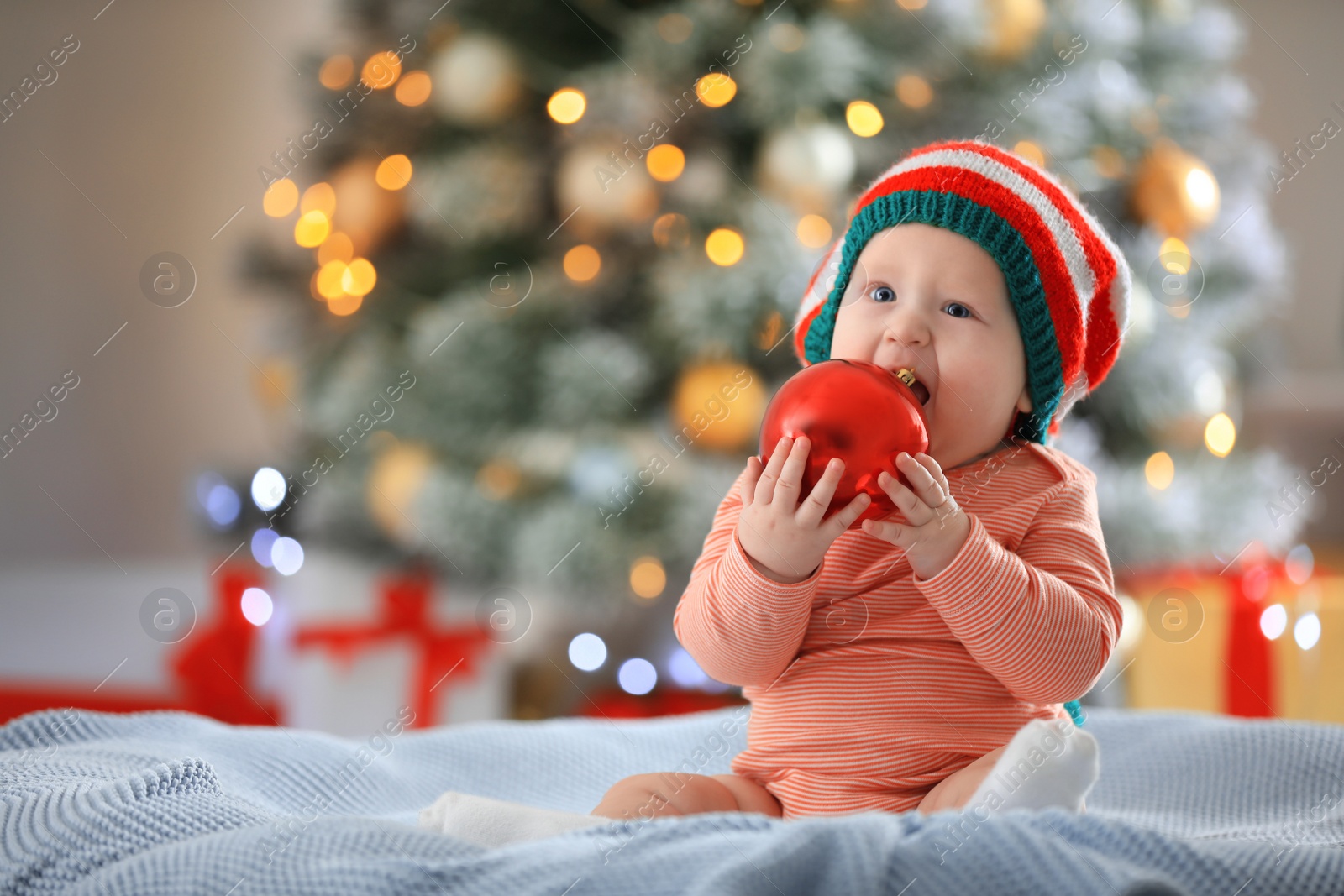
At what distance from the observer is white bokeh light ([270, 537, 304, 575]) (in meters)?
1.91

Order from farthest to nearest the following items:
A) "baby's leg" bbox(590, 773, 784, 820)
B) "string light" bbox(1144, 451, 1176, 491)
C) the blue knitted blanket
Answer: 1. "string light" bbox(1144, 451, 1176, 491)
2. "baby's leg" bbox(590, 773, 784, 820)
3. the blue knitted blanket

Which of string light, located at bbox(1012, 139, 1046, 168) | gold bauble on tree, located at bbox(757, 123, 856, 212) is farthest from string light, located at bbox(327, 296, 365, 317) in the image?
string light, located at bbox(1012, 139, 1046, 168)

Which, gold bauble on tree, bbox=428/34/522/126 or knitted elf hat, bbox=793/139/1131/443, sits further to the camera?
gold bauble on tree, bbox=428/34/522/126

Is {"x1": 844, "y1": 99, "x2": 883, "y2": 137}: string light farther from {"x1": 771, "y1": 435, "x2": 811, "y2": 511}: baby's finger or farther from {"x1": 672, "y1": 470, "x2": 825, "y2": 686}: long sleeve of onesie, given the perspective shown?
{"x1": 771, "y1": 435, "x2": 811, "y2": 511}: baby's finger

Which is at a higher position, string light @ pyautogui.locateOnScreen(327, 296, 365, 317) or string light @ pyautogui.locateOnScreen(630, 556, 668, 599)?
string light @ pyautogui.locateOnScreen(327, 296, 365, 317)

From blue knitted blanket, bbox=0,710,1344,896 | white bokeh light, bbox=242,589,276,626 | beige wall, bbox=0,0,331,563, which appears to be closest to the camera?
blue knitted blanket, bbox=0,710,1344,896

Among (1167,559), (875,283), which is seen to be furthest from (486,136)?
(1167,559)

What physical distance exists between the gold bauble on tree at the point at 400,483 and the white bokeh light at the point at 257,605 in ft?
1.29

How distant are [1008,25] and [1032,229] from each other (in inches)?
33.5

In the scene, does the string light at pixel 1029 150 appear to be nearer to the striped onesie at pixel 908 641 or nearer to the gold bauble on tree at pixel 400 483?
the striped onesie at pixel 908 641

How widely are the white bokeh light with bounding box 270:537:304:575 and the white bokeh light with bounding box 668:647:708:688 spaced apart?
0.64 meters

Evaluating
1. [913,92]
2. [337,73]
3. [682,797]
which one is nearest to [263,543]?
[337,73]

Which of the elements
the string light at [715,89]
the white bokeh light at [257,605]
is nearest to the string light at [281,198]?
the white bokeh light at [257,605]

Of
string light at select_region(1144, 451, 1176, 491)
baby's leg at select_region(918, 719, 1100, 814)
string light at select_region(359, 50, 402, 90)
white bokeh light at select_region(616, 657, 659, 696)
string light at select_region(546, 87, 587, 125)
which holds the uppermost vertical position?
string light at select_region(359, 50, 402, 90)
